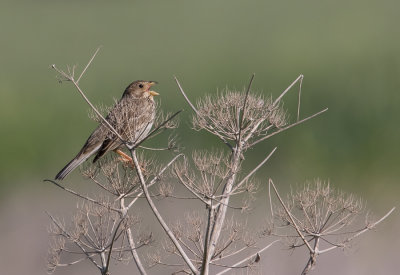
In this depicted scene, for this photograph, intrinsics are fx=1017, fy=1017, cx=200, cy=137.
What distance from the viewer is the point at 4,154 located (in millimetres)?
12125

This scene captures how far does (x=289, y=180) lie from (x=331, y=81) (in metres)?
2.02

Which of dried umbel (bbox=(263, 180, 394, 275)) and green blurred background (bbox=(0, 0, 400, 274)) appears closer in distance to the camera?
dried umbel (bbox=(263, 180, 394, 275))

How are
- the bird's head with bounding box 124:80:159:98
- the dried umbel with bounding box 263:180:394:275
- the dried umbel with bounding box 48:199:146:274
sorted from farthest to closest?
1. the bird's head with bounding box 124:80:159:98
2. the dried umbel with bounding box 48:199:146:274
3. the dried umbel with bounding box 263:180:394:275

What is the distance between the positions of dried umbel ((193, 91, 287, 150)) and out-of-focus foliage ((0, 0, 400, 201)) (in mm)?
6368

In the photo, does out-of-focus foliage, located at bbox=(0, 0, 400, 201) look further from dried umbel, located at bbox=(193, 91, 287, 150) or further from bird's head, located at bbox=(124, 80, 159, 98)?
dried umbel, located at bbox=(193, 91, 287, 150)

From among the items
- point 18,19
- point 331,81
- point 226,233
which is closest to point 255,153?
point 331,81

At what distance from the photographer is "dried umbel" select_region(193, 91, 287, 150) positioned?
4348 mm

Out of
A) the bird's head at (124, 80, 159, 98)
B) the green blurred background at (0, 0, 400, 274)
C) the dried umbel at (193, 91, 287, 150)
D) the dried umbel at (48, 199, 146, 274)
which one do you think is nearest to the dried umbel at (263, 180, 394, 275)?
the dried umbel at (193, 91, 287, 150)

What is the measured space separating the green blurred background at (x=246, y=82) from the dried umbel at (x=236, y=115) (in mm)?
5614

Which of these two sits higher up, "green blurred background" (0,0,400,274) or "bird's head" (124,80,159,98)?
"green blurred background" (0,0,400,274)

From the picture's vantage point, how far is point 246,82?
11.6 m

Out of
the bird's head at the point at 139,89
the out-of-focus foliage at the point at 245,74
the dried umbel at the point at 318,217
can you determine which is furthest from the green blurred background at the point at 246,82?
the dried umbel at the point at 318,217

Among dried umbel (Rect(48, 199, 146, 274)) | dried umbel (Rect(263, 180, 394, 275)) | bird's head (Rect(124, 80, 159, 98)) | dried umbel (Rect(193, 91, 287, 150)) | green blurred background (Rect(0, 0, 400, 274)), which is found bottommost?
dried umbel (Rect(48, 199, 146, 274))

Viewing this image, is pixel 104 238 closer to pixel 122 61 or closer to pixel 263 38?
pixel 122 61
